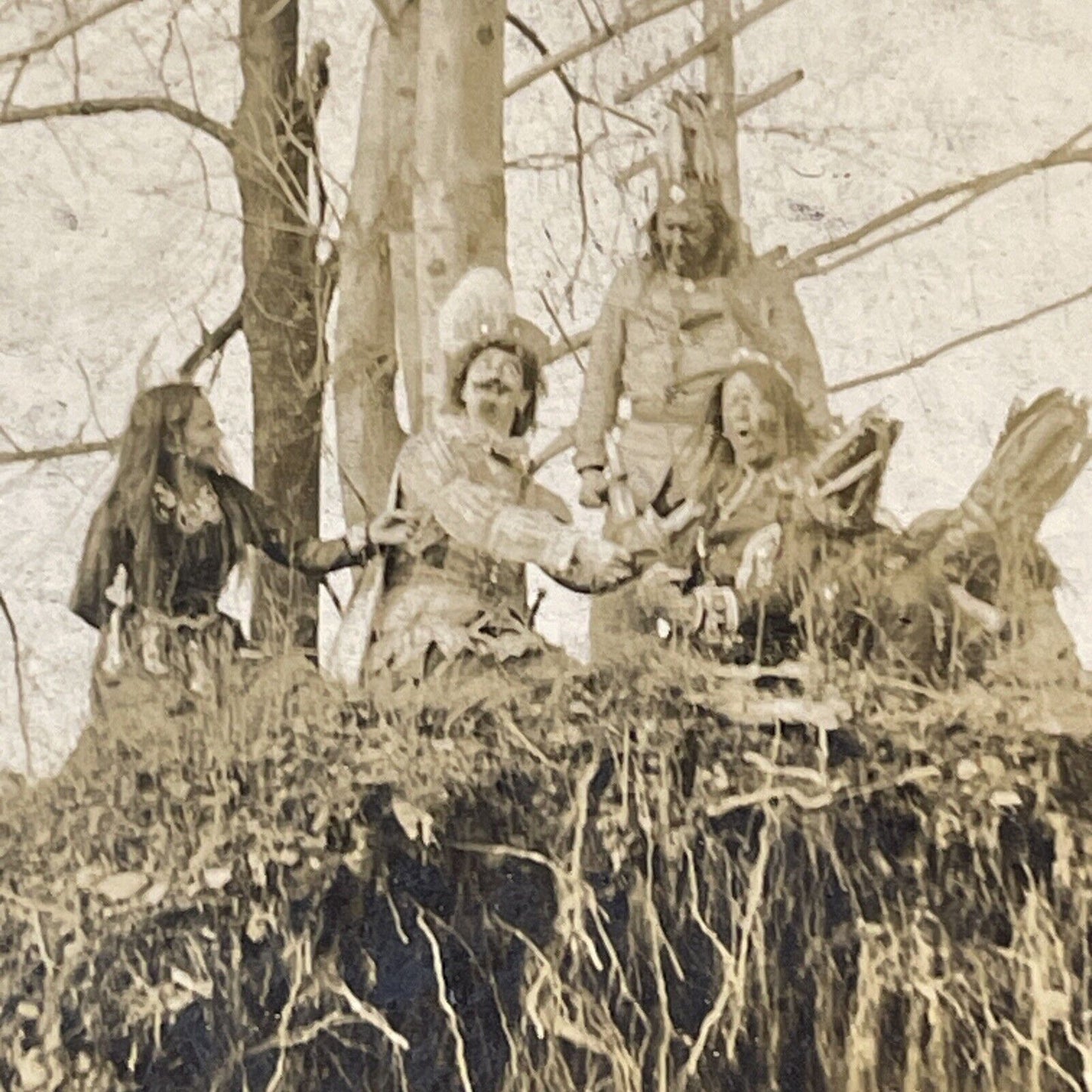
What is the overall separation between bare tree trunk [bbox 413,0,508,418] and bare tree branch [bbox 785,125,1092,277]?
681 millimetres

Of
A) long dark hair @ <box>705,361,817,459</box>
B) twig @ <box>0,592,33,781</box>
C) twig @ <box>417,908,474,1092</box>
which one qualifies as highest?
→ long dark hair @ <box>705,361,817,459</box>

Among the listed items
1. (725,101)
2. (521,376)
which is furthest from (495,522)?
(725,101)

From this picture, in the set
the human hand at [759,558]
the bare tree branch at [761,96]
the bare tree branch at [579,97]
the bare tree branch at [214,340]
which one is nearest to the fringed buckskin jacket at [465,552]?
the human hand at [759,558]

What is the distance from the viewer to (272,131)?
299 centimetres

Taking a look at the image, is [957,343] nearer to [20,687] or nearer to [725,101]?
[725,101]

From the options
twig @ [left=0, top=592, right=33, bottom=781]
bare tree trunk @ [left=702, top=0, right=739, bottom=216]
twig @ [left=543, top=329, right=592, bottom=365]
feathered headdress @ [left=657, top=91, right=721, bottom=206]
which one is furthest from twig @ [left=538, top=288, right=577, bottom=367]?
twig @ [left=0, top=592, right=33, bottom=781]

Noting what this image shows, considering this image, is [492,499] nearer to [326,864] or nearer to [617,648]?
[617,648]

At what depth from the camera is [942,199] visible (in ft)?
9.77

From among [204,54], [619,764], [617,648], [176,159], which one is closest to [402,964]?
[619,764]

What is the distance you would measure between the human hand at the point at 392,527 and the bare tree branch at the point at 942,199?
0.99 m

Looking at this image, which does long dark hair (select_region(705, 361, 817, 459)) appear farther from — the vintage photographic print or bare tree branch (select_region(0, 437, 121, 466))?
bare tree branch (select_region(0, 437, 121, 466))

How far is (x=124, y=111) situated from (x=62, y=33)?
0.23 m

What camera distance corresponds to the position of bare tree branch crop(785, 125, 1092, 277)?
9.73 feet

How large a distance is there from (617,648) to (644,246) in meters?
0.88
